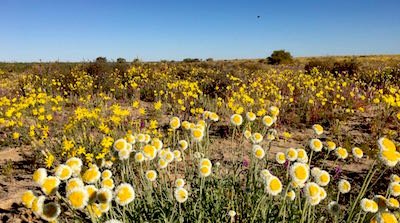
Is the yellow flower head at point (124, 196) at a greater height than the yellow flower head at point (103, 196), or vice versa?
the yellow flower head at point (103, 196)

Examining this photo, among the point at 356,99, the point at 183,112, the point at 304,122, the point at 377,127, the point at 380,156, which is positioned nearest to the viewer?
the point at 380,156

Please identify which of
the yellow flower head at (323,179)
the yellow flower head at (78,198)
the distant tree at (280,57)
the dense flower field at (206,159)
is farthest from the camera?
the distant tree at (280,57)

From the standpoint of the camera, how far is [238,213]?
2963 mm

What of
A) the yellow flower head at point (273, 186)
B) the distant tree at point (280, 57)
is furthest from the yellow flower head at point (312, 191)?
the distant tree at point (280, 57)

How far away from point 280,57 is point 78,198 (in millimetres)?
33751

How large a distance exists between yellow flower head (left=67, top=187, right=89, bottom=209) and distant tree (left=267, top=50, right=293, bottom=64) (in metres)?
32.8

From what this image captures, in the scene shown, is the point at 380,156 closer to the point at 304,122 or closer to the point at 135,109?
the point at 304,122

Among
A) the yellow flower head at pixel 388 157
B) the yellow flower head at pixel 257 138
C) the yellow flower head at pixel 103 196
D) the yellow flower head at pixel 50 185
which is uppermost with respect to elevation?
the yellow flower head at pixel 388 157

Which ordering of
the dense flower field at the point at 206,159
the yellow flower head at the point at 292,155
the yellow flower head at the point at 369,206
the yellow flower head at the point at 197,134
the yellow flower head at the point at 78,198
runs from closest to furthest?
the yellow flower head at the point at 78,198, the yellow flower head at the point at 369,206, the dense flower field at the point at 206,159, the yellow flower head at the point at 292,155, the yellow flower head at the point at 197,134

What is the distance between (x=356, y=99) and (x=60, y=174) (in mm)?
8572

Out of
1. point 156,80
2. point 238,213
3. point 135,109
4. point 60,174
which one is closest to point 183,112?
point 135,109

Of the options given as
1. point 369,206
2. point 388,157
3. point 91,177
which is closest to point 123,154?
point 91,177

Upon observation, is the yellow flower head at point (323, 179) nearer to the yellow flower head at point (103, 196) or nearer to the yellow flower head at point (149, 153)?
the yellow flower head at point (149, 153)

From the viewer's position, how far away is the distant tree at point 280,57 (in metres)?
33.5
